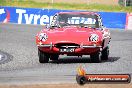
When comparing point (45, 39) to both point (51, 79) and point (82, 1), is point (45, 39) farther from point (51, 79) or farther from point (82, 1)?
point (82, 1)

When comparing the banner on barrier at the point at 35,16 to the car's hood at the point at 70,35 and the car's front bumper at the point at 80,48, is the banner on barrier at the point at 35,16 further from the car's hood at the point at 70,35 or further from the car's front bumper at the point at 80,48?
the car's front bumper at the point at 80,48

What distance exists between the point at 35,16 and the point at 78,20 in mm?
25886

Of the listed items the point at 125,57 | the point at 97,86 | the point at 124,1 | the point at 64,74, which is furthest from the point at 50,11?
the point at 97,86

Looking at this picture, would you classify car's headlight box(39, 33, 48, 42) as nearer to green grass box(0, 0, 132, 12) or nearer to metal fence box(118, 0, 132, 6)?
green grass box(0, 0, 132, 12)

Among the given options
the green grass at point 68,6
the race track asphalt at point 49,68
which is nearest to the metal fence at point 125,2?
the green grass at point 68,6

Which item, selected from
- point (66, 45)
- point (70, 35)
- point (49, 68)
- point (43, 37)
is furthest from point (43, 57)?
point (49, 68)

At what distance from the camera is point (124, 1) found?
56.2m

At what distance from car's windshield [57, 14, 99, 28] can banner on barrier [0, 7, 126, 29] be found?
21826 mm

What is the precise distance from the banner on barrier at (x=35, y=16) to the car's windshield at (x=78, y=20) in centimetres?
2183

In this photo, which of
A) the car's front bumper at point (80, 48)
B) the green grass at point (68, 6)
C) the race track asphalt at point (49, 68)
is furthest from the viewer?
the green grass at point (68, 6)

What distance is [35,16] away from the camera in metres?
42.7

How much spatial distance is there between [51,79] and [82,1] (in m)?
46.7

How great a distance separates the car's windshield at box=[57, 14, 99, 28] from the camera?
17.0 metres

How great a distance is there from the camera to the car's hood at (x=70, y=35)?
51.5 feet
